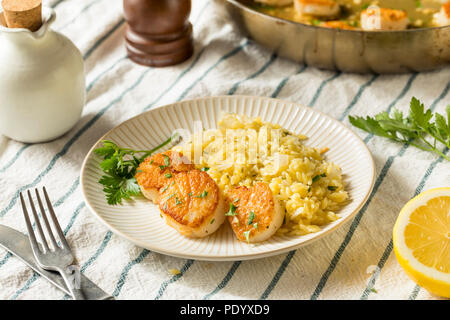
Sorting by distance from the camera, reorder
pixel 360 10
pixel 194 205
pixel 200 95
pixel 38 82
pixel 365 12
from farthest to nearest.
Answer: pixel 360 10
pixel 365 12
pixel 200 95
pixel 38 82
pixel 194 205

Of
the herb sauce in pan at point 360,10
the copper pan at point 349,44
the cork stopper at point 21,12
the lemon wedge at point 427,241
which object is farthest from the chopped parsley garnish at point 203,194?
the herb sauce in pan at point 360,10

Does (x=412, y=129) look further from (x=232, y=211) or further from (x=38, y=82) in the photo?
(x=38, y=82)

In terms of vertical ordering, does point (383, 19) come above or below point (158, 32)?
above

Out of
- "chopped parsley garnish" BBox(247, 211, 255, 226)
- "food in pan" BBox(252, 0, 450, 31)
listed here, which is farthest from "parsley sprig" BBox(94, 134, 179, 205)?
"food in pan" BBox(252, 0, 450, 31)

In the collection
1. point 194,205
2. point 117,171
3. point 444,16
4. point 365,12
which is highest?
point 444,16

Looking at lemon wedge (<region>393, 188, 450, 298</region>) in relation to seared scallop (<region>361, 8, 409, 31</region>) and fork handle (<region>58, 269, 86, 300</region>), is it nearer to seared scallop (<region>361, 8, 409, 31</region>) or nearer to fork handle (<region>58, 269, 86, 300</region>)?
fork handle (<region>58, 269, 86, 300</region>)

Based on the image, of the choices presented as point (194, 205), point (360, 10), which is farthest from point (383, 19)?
point (194, 205)

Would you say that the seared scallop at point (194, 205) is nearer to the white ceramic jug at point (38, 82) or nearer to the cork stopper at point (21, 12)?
the white ceramic jug at point (38, 82)
